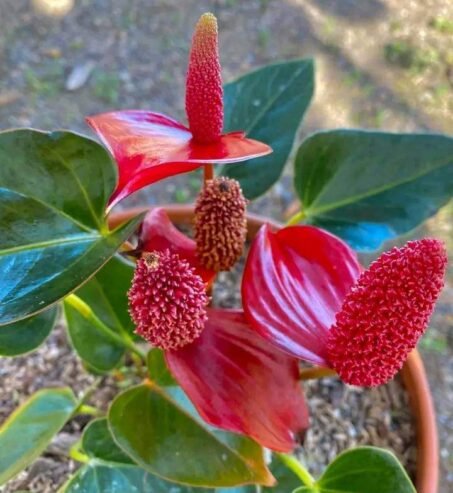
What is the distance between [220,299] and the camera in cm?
90

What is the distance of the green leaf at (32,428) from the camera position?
559 mm

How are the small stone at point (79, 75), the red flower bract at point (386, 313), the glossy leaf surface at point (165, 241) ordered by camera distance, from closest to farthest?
the red flower bract at point (386, 313) < the glossy leaf surface at point (165, 241) < the small stone at point (79, 75)

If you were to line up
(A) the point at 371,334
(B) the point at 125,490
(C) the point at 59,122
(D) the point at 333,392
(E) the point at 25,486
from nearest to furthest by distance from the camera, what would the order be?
1. (A) the point at 371,334
2. (B) the point at 125,490
3. (E) the point at 25,486
4. (D) the point at 333,392
5. (C) the point at 59,122

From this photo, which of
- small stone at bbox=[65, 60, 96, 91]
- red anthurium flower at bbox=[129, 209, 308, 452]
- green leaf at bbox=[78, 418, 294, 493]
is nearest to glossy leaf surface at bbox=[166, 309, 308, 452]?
red anthurium flower at bbox=[129, 209, 308, 452]

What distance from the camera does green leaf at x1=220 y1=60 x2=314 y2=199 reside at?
2.26ft

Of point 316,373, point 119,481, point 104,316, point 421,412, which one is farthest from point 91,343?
point 421,412

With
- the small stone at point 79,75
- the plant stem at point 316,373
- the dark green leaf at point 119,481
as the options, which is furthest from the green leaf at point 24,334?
the small stone at point 79,75

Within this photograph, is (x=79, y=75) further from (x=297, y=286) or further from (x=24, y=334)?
(x=297, y=286)

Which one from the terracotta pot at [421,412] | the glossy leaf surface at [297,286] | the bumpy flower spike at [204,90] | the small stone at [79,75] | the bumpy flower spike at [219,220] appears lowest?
the terracotta pot at [421,412]

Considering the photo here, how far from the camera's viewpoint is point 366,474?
0.56 m

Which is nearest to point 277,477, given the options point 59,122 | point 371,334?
point 371,334

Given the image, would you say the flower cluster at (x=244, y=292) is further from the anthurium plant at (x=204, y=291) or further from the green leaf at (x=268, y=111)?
the green leaf at (x=268, y=111)

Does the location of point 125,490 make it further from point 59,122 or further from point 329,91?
point 329,91

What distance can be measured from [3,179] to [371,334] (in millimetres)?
284
